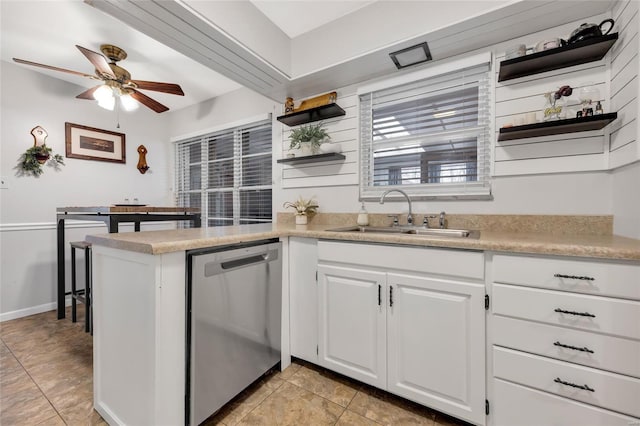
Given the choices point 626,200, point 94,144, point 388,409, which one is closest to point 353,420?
point 388,409

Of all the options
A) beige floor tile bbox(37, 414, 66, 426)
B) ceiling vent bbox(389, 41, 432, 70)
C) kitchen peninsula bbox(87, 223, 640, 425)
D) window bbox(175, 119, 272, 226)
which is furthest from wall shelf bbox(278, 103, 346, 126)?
beige floor tile bbox(37, 414, 66, 426)

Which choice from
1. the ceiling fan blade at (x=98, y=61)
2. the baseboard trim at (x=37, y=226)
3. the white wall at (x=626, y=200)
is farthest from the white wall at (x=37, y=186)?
the white wall at (x=626, y=200)

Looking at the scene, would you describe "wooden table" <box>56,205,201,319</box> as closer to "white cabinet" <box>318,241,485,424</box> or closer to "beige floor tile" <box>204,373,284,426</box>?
"beige floor tile" <box>204,373,284,426</box>

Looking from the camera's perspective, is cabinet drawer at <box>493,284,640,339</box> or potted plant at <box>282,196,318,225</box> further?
potted plant at <box>282,196,318,225</box>

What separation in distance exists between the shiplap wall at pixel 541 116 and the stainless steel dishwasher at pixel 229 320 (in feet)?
5.46

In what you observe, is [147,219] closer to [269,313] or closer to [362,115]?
[269,313]

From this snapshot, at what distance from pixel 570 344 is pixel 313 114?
2234mm

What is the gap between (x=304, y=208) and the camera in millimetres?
2447

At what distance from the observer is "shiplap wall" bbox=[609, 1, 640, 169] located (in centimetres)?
125

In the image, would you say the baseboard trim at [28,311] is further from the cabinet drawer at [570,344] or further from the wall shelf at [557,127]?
the wall shelf at [557,127]

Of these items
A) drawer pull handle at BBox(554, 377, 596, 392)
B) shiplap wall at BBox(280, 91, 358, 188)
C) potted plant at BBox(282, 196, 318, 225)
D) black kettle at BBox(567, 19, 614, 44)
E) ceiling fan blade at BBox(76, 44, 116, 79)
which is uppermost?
ceiling fan blade at BBox(76, 44, 116, 79)

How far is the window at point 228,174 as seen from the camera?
3291 millimetres

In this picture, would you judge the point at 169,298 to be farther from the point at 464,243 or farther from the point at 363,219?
the point at 363,219

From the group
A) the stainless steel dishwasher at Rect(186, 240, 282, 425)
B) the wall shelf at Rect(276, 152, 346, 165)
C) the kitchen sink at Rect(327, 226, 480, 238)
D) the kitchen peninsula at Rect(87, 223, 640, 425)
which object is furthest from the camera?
the wall shelf at Rect(276, 152, 346, 165)
